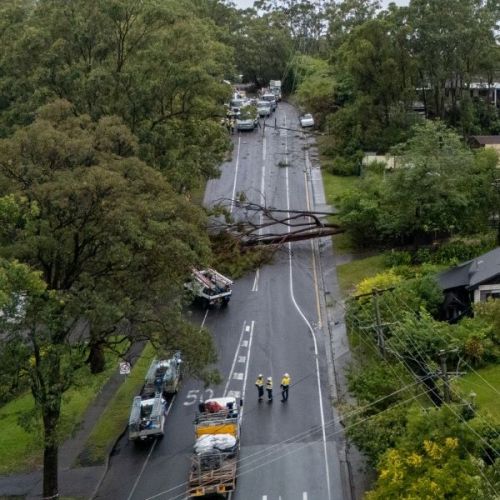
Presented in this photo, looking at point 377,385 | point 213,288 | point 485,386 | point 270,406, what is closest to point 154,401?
point 270,406

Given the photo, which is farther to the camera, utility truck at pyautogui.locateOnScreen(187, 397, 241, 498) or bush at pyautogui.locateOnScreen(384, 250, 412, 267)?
bush at pyautogui.locateOnScreen(384, 250, 412, 267)

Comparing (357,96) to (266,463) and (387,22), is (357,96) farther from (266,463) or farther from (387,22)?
(266,463)

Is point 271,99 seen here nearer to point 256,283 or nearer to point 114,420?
point 256,283

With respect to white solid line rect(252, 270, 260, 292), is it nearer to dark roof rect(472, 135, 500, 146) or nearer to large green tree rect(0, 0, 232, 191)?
large green tree rect(0, 0, 232, 191)

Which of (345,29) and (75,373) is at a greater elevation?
(345,29)

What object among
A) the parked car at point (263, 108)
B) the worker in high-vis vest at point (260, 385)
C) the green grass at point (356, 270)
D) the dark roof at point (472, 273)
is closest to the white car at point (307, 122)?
the parked car at point (263, 108)

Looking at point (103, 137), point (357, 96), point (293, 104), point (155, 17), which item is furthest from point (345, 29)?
point (103, 137)

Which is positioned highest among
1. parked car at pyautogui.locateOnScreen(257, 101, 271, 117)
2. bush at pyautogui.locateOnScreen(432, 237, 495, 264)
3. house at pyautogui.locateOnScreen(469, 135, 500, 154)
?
parked car at pyautogui.locateOnScreen(257, 101, 271, 117)

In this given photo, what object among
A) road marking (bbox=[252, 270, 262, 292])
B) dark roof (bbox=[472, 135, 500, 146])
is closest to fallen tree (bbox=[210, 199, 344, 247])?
road marking (bbox=[252, 270, 262, 292])
